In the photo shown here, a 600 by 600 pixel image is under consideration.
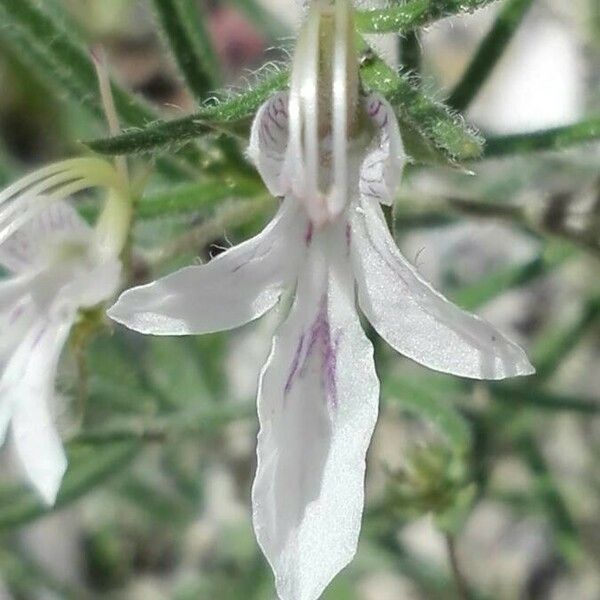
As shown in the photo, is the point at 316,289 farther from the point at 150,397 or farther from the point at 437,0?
the point at 150,397

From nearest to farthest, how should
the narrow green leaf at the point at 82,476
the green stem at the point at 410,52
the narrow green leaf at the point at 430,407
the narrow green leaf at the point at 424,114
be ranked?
the narrow green leaf at the point at 424,114 → the green stem at the point at 410,52 → the narrow green leaf at the point at 430,407 → the narrow green leaf at the point at 82,476

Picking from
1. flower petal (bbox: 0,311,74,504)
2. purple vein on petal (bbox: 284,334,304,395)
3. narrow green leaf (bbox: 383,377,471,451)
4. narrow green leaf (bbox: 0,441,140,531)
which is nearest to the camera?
purple vein on petal (bbox: 284,334,304,395)

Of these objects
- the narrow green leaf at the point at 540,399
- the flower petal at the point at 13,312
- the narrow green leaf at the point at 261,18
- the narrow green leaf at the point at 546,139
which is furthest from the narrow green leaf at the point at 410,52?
the narrow green leaf at the point at 261,18

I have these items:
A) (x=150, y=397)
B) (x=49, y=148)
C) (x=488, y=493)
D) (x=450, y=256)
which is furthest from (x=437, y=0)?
(x=49, y=148)

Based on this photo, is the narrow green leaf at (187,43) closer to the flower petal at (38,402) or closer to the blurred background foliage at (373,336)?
the blurred background foliage at (373,336)

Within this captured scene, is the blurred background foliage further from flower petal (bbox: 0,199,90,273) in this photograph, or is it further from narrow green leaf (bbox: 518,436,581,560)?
flower petal (bbox: 0,199,90,273)

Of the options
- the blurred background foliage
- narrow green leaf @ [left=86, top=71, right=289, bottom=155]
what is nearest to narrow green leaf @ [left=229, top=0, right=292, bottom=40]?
the blurred background foliage
